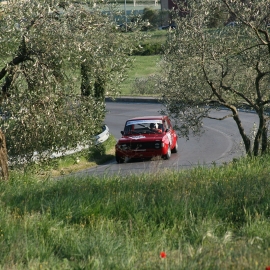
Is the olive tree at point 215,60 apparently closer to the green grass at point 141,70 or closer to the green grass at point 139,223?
the green grass at point 139,223

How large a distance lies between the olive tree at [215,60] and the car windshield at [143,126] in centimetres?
643

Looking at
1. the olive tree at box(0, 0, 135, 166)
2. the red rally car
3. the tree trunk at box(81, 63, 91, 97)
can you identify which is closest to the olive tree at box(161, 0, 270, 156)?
the olive tree at box(0, 0, 135, 166)

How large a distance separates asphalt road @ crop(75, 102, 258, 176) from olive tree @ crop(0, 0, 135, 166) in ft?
12.0

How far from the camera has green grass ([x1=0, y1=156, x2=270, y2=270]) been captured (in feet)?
18.3

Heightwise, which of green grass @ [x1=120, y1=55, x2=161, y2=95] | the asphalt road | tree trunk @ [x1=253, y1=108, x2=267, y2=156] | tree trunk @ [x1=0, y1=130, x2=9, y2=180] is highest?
tree trunk @ [x1=0, y1=130, x2=9, y2=180]

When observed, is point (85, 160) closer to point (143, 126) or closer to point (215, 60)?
point (143, 126)

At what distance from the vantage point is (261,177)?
30.1 feet

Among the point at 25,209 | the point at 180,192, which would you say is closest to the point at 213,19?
the point at 180,192

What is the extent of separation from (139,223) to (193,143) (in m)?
20.4

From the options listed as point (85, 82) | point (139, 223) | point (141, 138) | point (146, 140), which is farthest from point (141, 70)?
point (139, 223)

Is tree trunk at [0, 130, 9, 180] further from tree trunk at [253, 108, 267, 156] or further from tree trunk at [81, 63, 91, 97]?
tree trunk at [253, 108, 267, 156]

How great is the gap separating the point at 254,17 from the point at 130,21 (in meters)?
3.57

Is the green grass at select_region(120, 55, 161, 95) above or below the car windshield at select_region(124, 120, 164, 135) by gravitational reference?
below

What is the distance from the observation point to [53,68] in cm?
1142
